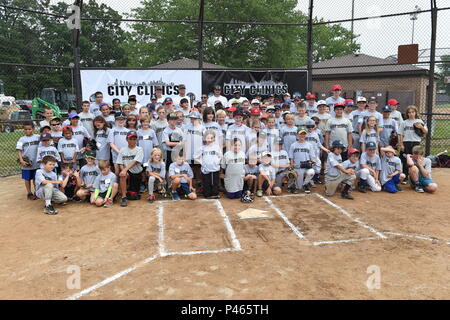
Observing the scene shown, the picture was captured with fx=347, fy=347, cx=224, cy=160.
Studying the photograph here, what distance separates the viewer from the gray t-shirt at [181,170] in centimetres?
739

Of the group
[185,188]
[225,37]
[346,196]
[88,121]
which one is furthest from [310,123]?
[225,37]

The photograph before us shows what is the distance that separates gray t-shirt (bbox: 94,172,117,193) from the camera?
23.0 ft

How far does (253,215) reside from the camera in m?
6.18

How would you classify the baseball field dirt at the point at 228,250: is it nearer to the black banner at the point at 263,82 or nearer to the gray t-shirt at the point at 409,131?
the gray t-shirt at the point at 409,131

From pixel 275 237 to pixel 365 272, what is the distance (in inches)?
56.8

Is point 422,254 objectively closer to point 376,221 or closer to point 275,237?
point 376,221

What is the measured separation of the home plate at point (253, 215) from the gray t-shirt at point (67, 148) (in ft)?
12.8

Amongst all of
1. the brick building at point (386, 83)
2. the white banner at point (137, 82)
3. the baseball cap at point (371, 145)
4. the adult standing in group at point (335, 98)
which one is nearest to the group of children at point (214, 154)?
the baseball cap at point (371, 145)

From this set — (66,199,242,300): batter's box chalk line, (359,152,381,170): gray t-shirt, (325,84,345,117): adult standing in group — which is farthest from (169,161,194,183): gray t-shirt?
(325,84,345,117): adult standing in group

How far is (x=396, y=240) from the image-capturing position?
5047 mm

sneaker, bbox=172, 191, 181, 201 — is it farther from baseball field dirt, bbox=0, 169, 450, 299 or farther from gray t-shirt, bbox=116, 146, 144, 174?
gray t-shirt, bbox=116, 146, 144, 174

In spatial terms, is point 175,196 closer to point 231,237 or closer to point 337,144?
point 231,237

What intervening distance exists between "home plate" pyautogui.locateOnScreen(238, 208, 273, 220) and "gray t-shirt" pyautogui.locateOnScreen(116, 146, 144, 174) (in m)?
2.47

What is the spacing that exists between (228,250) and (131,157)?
11.4 ft
